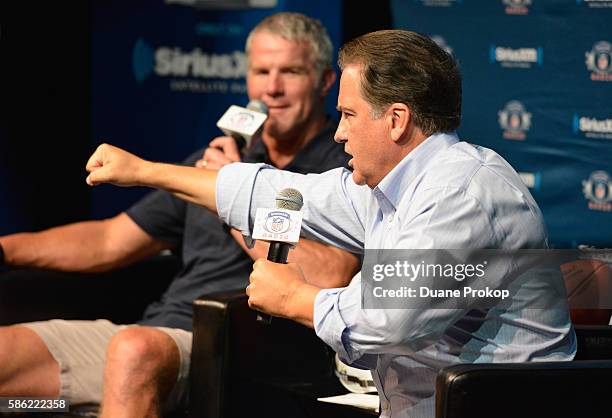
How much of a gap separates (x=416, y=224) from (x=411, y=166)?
0.65 feet

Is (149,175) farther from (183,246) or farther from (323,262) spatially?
(183,246)

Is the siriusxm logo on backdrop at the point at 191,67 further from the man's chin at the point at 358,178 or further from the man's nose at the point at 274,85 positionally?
the man's chin at the point at 358,178

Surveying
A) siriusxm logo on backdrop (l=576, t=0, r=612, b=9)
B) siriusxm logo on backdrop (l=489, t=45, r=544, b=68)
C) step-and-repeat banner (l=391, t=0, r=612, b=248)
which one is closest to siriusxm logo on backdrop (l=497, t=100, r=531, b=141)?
step-and-repeat banner (l=391, t=0, r=612, b=248)

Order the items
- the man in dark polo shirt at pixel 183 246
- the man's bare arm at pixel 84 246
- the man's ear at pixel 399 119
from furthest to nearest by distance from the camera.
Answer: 1. the man's bare arm at pixel 84 246
2. the man in dark polo shirt at pixel 183 246
3. the man's ear at pixel 399 119

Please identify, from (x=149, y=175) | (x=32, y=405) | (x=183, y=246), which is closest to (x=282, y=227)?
(x=149, y=175)

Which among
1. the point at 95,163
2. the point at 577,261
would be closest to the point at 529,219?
the point at 577,261

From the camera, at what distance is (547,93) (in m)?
3.66

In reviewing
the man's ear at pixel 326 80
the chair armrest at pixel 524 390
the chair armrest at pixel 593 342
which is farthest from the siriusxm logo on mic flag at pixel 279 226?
the man's ear at pixel 326 80

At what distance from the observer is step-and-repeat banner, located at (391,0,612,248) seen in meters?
3.53

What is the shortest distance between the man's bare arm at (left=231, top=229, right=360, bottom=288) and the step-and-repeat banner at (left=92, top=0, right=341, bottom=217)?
1592 mm

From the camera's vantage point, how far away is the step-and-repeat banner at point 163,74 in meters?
4.77

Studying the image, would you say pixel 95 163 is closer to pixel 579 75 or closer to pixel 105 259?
pixel 105 259

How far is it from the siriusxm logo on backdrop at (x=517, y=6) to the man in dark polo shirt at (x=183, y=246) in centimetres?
65

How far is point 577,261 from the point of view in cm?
290
